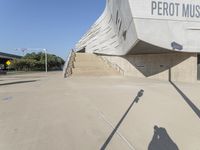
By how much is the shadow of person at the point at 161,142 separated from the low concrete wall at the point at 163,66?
1701 centimetres

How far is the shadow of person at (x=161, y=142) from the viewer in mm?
4576

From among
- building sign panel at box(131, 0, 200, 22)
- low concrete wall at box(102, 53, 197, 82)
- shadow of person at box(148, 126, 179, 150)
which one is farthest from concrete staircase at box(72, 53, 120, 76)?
shadow of person at box(148, 126, 179, 150)

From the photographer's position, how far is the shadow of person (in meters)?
4.58

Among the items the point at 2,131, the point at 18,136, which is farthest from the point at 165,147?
the point at 2,131

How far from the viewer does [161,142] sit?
485 centimetres

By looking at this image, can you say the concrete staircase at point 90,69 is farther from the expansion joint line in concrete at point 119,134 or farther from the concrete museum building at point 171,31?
the expansion joint line in concrete at point 119,134

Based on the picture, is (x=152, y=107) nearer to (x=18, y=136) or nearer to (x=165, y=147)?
(x=165, y=147)

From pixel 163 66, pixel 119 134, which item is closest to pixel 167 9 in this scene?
pixel 163 66

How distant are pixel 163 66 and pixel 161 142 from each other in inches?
771

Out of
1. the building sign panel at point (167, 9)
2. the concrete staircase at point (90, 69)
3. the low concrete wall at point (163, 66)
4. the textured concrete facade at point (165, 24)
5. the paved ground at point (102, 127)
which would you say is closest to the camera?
the paved ground at point (102, 127)

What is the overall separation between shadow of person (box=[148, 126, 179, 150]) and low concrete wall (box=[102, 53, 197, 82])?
17011 millimetres

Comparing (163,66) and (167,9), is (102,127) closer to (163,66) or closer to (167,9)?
(167,9)

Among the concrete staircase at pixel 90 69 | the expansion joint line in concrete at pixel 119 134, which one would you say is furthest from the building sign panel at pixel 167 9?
the expansion joint line in concrete at pixel 119 134

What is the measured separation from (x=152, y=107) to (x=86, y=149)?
4763 millimetres
